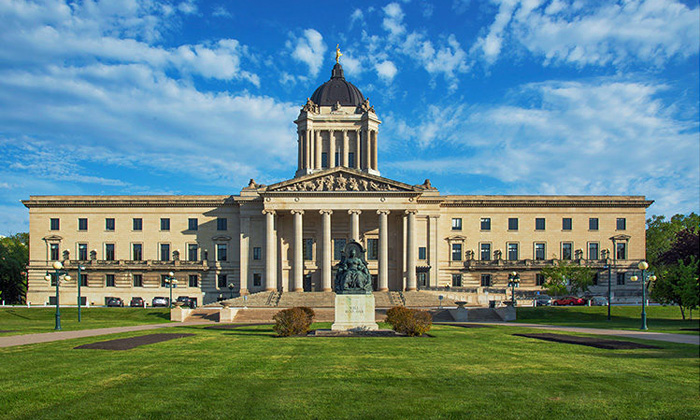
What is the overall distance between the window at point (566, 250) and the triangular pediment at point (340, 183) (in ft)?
85.6

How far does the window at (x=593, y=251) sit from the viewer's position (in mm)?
90106

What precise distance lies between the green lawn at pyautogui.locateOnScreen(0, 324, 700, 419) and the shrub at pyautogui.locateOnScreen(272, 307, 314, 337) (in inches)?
366

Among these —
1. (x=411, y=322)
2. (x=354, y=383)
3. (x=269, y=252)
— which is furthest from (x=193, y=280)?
(x=354, y=383)

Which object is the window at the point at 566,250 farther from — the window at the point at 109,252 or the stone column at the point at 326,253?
the window at the point at 109,252

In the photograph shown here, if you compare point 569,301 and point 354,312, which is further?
point 569,301

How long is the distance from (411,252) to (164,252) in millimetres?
37863

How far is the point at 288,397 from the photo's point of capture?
1438 cm

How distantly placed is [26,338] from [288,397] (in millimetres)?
24684

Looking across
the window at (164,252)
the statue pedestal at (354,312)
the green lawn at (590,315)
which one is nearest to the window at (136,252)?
the window at (164,252)

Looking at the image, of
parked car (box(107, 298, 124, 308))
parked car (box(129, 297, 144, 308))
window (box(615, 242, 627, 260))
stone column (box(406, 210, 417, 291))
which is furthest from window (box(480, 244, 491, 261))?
parked car (box(107, 298, 124, 308))

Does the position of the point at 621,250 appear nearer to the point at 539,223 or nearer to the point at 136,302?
the point at 539,223

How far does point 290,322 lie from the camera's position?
33.8 metres

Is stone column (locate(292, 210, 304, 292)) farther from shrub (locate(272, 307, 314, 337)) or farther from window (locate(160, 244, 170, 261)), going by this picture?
shrub (locate(272, 307, 314, 337))

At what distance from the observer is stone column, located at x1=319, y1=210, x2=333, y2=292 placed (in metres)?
78.8
